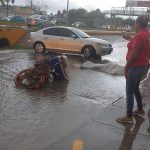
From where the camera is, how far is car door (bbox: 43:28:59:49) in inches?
811

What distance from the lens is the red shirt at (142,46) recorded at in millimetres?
7031

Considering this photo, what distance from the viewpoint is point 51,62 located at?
1162 cm

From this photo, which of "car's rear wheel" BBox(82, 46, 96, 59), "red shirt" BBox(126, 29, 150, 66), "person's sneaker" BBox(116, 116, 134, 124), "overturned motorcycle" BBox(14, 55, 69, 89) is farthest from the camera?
"car's rear wheel" BBox(82, 46, 96, 59)

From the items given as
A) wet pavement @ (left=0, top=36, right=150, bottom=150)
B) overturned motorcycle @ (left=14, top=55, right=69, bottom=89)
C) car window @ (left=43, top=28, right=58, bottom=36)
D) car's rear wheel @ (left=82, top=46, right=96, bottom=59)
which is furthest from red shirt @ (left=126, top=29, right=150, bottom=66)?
car window @ (left=43, top=28, right=58, bottom=36)

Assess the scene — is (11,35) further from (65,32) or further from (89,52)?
(89,52)

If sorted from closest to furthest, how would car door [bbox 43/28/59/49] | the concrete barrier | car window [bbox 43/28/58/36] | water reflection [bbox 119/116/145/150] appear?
water reflection [bbox 119/116/145/150] → car door [bbox 43/28/59/49] → car window [bbox 43/28/58/36] → the concrete barrier

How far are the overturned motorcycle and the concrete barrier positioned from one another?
10624 mm

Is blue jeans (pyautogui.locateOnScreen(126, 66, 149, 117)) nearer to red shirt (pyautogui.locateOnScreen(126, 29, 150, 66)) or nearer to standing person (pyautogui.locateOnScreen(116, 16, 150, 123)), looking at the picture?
standing person (pyautogui.locateOnScreen(116, 16, 150, 123))

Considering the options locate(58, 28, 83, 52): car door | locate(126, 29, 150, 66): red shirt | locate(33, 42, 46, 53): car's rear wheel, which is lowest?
locate(33, 42, 46, 53): car's rear wheel

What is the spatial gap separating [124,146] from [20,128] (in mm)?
1921

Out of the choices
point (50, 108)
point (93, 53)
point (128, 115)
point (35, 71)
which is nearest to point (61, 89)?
point (35, 71)

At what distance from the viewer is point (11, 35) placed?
22.8m

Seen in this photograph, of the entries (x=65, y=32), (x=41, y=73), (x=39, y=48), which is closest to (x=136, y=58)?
(x=41, y=73)

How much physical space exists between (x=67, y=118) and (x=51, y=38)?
43.9 ft
